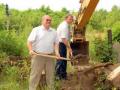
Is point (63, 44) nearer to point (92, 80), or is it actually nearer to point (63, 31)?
point (63, 31)

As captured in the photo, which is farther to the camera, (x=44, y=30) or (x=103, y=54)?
(x=103, y=54)

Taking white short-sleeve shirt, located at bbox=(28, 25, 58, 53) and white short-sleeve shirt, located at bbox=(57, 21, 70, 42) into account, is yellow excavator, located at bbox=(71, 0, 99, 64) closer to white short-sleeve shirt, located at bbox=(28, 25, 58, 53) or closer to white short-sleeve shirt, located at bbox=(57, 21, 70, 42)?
white short-sleeve shirt, located at bbox=(57, 21, 70, 42)

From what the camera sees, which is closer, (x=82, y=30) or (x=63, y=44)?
(x=63, y=44)

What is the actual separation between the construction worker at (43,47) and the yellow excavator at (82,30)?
14.1ft

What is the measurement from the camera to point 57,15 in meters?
40.3

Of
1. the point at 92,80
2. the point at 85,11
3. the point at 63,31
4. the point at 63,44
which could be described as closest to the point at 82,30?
the point at 85,11

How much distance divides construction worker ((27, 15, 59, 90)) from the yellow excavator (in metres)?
4.29

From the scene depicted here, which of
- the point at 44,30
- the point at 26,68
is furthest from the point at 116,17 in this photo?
the point at 44,30

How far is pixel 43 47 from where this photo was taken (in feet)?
32.6

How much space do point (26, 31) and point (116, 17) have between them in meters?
16.7

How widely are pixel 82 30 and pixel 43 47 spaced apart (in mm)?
6146

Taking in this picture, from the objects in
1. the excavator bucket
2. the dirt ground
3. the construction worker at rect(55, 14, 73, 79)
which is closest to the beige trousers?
the dirt ground

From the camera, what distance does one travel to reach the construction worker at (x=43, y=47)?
9.91 meters

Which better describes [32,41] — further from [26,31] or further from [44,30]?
[26,31]
